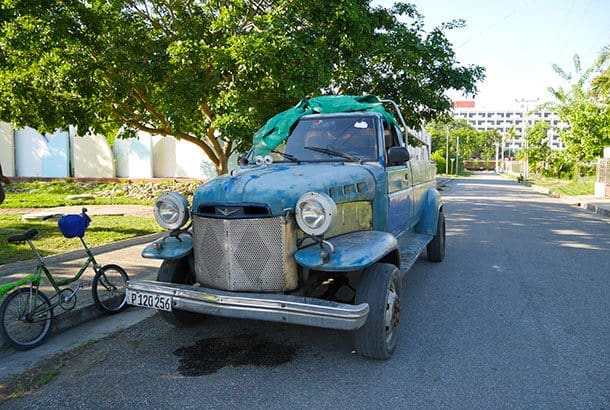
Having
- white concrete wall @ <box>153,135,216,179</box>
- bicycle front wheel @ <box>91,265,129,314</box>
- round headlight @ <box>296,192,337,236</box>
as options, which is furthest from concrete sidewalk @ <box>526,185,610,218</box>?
white concrete wall @ <box>153,135,216,179</box>

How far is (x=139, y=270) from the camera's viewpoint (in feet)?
23.3

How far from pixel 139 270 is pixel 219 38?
21.3 feet

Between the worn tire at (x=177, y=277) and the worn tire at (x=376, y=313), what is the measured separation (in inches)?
64.6

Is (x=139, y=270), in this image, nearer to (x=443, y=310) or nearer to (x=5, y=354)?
(x=5, y=354)

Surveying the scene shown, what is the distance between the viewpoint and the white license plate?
13.0 feet

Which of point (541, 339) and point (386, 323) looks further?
point (541, 339)

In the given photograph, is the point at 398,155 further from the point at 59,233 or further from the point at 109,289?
the point at 59,233

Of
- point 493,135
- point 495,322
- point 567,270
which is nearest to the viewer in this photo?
point 495,322

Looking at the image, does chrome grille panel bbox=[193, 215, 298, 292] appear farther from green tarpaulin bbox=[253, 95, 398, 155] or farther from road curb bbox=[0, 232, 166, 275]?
road curb bbox=[0, 232, 166, 275]

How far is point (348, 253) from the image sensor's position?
13.0ft

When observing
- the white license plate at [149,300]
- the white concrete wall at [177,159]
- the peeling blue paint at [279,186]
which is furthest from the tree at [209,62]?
the white concrete wall at [177,159]

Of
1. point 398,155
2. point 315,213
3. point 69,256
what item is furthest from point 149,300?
point 69,256

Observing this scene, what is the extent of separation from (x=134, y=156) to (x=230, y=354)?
2628cm

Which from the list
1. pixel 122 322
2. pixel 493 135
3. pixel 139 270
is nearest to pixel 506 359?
pixel 122 322
